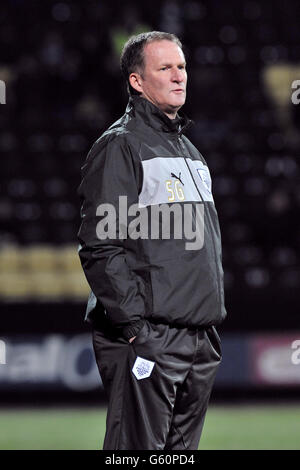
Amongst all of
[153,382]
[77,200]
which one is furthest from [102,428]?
[153,382]

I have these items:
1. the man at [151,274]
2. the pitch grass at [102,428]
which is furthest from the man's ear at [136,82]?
the pitch grass at [102,428]

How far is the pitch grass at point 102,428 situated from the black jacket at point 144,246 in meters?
3.39

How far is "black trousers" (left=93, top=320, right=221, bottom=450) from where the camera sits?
383cm

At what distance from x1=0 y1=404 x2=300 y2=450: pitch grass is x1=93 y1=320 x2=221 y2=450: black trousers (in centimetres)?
320

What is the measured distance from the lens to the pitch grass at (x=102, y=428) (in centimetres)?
732

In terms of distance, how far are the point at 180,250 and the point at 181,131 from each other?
0.54 m

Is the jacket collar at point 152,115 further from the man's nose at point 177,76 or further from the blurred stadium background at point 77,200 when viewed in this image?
the blurred stadium background at point 77,200

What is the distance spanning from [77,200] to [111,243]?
7.77 meters

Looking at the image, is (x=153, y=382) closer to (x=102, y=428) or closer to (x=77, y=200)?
(x=102, y=428)

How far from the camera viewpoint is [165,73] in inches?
159

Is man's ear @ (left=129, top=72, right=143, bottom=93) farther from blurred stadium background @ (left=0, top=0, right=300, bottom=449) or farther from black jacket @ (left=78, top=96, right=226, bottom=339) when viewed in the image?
blurred stadium background @ (left=0, top=0, right=300, bottom=449)

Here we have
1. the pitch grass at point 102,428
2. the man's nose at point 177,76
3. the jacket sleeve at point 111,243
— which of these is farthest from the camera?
the pitch grass at point 102,428
